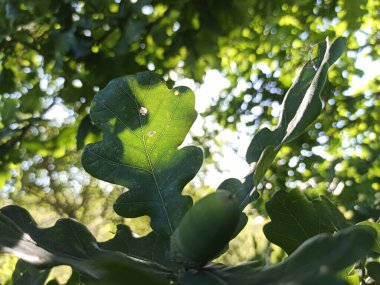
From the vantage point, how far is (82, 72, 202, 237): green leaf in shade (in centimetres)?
64

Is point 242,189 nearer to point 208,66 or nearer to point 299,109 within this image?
point 299,109

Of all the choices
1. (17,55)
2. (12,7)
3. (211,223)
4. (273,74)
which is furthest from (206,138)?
(211,223)

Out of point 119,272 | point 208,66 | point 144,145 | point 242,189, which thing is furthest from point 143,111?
point 208,66

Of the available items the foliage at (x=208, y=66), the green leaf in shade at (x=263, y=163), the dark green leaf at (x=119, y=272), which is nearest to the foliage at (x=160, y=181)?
the green leaf in shade at (x=263, y=163)

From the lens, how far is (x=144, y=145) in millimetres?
647

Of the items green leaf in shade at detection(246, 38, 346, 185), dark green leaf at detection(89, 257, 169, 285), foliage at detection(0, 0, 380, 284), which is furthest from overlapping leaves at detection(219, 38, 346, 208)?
foliage at detection(0, 0, 380, 284)

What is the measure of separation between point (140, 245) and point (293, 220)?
197 mm

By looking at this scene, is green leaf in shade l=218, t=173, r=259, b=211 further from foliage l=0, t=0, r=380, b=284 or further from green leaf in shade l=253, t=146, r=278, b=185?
foliage l=0, t=0, r=380, b=284

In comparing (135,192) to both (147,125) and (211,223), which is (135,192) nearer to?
(147,125)

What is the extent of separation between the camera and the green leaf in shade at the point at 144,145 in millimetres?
643

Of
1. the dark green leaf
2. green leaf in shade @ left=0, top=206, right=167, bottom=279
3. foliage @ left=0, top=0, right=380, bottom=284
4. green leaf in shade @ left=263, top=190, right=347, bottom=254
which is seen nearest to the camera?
the dark green leaf

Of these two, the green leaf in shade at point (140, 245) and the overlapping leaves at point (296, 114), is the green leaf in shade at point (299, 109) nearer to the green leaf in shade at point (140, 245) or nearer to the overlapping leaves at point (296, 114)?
the overlapping leaves at point (296, 114)

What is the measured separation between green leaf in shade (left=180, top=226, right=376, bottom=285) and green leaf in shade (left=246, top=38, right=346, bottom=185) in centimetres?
15

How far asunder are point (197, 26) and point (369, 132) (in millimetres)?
1223
